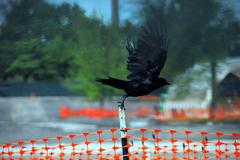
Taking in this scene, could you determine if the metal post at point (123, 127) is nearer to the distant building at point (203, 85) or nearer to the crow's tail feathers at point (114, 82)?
Result: the crow's tail feathers at point (114, 82)

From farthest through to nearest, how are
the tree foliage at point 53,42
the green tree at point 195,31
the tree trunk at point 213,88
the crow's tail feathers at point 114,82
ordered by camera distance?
the tree trunk at point 213,88
the green tree at point 195,31
the tree foliage at point 53,42
the crow's tail feathers at point 114,82

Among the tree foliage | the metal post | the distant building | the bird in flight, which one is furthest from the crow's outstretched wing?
the distant building

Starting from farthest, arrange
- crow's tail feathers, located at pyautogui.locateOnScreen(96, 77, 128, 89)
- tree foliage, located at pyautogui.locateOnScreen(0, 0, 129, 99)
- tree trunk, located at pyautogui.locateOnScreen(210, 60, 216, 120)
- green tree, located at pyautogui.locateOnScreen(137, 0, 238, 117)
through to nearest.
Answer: tree trunk, located at pyautogui.locateOnScreen(210, 60, 216, 120), green tree, located at pyautogui.locateOnScreen(137, 0, 238, 117), tree foliage, located at pyautogui.locateOnScreen(0, 0, 129, 99), crow's tail feathers, located at pyautogui.locateOnScreen(96, 77, 128, 89)

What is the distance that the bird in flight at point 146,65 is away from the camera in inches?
45.8

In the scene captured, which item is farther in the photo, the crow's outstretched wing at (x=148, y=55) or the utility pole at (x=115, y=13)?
the utility pole at (x=115, y=13)

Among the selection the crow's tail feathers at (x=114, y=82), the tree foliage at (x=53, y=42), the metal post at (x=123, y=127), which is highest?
the tree foliage at (x=53, y=42)

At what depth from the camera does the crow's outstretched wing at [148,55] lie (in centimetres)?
116

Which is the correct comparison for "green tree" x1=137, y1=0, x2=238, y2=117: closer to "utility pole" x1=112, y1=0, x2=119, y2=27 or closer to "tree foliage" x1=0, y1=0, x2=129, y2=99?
"utility pole" x1=112, y1=0, x2=119, y2=27

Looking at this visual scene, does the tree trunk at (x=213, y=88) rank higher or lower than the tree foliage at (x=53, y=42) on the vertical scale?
lower

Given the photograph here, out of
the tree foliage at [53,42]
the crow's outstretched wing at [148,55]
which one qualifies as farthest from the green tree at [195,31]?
the crow's outstretched wing at [148,55]

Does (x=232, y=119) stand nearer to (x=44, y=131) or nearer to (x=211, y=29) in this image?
(x=211, y=29)

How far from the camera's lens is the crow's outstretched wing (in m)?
1.16

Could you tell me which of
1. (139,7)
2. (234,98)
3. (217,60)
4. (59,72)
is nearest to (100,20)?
(139,7)

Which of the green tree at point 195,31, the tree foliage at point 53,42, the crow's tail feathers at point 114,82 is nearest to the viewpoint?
the crow's tail feathers at point 114,82
